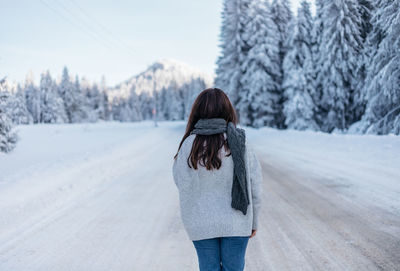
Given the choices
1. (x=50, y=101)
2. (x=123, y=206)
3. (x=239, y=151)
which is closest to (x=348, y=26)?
(x=123, y=206)

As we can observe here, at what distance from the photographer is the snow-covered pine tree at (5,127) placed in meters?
14.5

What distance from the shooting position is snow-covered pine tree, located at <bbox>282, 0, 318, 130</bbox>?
83.8 feet

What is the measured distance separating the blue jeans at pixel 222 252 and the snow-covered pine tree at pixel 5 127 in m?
15.8

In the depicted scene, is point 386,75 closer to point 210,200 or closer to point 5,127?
point 210,200

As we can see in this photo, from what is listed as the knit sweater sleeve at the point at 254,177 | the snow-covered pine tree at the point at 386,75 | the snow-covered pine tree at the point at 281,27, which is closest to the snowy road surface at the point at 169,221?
the knit sweater sleeve at the point at 254,177

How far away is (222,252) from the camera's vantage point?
200cm

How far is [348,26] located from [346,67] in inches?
128

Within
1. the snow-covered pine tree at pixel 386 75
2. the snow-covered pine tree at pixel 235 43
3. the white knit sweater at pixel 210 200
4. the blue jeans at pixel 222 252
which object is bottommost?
the blue jeans at pixel 222 252

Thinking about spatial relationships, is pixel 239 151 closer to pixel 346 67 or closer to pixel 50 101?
pixel 346 67

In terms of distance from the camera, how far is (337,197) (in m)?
5.98

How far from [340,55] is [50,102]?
65.6 meters

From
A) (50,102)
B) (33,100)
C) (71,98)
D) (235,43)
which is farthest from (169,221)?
(33,100)

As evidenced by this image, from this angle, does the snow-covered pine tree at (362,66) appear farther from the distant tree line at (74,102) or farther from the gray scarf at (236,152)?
the distant tree line at (74,102)

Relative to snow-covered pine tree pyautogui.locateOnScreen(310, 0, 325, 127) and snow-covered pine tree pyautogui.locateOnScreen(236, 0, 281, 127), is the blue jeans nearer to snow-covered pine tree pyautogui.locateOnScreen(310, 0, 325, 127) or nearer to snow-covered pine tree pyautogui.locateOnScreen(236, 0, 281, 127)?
snow-covered pine tree pyautogui.locateOnScreen(236, 0, 281, 127)
